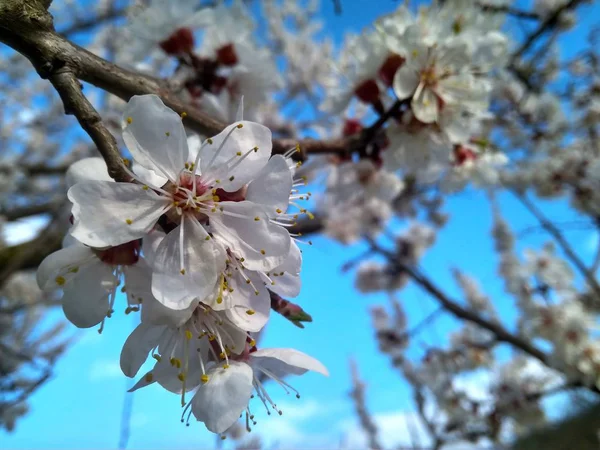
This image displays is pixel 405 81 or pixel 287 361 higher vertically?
pixel 405 81

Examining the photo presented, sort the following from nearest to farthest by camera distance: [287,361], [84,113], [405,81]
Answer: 1. [84,113]
2. [287,361]
3. [405,81]

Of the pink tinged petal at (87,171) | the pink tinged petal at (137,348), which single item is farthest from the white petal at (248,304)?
the pink tinged petal at (87,171)

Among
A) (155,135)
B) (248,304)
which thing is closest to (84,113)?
(155,135)

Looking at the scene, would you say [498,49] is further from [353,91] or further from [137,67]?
[137,67]

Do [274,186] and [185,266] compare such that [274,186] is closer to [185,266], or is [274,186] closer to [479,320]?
[185,266]

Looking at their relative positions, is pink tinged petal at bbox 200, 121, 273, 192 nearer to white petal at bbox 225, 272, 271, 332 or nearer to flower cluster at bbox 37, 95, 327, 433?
flower cluster at bbox 37, 95, 327, 433

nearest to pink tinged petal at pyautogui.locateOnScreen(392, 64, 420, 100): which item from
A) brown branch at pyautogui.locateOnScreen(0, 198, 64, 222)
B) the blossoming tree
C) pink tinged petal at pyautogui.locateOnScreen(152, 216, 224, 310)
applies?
the blossoming tree

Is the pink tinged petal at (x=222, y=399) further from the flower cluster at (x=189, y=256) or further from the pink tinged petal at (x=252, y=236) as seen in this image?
the pink tinged petal at (x=252, y=236)
